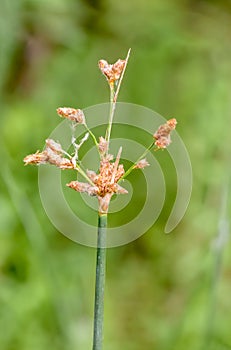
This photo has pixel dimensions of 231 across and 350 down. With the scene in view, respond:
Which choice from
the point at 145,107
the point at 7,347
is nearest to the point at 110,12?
the point at 145,107

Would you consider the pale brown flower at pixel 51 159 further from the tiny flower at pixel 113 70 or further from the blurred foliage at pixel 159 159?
the blurred foliage at pixel 159 159

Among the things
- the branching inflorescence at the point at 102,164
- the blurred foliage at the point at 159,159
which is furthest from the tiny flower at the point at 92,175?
the blurred foliage at the point at 159,159

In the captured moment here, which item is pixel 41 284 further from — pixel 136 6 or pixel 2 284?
pixel 136 6

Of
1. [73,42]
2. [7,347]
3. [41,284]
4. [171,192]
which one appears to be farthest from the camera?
[73,42]

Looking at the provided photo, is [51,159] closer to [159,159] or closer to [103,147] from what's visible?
[103,147]

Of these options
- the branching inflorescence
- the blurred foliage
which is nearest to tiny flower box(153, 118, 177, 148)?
the branching inflorescence

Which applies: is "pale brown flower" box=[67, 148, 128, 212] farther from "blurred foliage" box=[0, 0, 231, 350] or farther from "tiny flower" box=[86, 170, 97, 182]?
"blurred foliage" box=[0, 0, 231, 350]

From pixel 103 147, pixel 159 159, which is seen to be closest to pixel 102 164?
pixel 103 147
